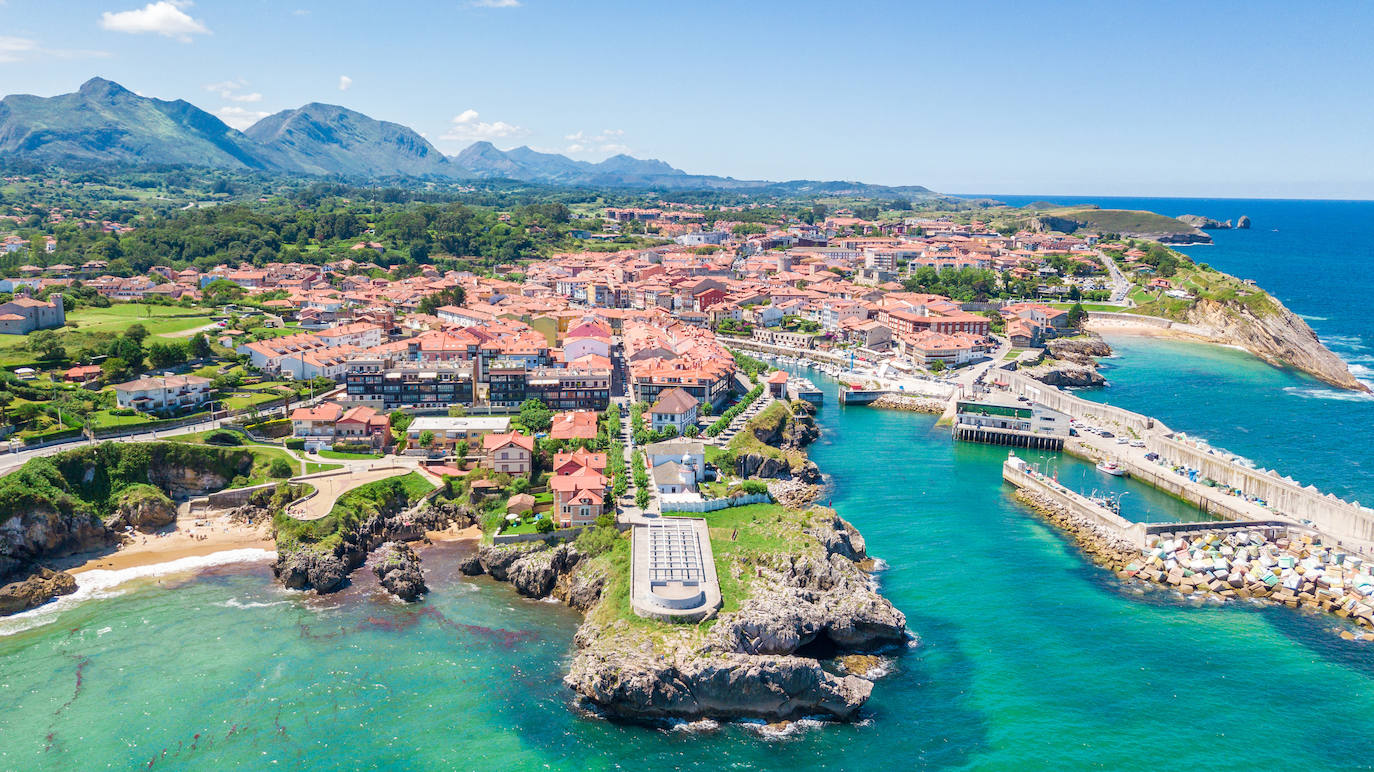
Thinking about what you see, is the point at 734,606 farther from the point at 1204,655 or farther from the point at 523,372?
the point at 523,372

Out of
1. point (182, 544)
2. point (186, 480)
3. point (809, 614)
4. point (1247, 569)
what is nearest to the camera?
point (809, 614)

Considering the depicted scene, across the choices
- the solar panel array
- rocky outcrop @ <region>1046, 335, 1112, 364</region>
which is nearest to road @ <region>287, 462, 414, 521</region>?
the solar panel array

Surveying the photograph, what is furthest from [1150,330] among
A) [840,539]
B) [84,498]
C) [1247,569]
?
[84,498]

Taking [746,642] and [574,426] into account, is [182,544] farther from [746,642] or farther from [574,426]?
Answer: [746,642]

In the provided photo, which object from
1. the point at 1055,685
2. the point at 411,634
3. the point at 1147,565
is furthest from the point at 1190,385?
the point at 411,634

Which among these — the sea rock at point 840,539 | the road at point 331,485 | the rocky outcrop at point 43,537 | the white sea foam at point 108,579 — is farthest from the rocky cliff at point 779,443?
the rocky outcrop at point 43,537

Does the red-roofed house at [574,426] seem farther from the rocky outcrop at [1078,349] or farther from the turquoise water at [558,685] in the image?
the rocky outcrop at [1078,349]
